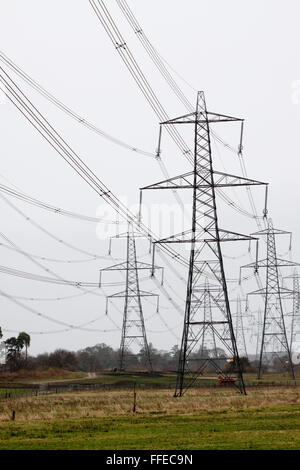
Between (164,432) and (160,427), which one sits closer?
(164,432)

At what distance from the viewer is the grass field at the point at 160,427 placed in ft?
68.1

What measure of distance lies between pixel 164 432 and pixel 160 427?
2.00m

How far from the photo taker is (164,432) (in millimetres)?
24156

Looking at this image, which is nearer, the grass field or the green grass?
the green grass

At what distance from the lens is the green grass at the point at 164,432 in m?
20.5

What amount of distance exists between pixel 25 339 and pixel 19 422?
4169 inches

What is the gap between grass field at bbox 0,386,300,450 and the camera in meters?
20.8

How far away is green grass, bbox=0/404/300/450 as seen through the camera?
67.3 ft

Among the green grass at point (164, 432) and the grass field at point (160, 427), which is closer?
the green grass at point (164, 432)
